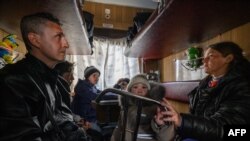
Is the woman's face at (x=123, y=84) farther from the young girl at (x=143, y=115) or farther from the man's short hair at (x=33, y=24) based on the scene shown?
the man's short hair at (x=33, y=24)

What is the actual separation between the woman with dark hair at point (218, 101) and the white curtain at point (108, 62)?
2542mm

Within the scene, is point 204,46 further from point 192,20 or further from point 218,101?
point 218,101

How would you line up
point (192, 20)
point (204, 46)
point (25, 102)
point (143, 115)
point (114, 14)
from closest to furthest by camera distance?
point (25, 102)
point (192, 20)
point (143, 115)
point (204, 46)
point (114, 14)

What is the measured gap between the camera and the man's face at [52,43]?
45.2 inches

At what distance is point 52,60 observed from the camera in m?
1.16

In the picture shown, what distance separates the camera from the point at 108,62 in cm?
414

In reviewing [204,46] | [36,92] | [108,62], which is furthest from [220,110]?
[108,62]

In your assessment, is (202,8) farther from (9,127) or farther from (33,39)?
(9,127)

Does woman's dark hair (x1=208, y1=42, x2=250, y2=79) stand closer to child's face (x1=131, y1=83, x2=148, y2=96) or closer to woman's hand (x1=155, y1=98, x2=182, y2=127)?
woman's hand (x1=155, y1=98, x2=182, y2=127)

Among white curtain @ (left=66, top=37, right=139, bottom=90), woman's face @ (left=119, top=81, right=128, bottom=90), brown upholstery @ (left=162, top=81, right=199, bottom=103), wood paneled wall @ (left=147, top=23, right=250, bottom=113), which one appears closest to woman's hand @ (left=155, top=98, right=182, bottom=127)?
wood paneled wall @ (left=147, top=23, right=250, bottom=113)

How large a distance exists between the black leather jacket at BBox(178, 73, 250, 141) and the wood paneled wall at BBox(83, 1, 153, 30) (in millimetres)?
2626

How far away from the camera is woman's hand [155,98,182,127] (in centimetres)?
96

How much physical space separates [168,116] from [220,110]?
39 centimetres

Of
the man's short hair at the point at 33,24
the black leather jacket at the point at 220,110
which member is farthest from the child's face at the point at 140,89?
the man's short hair at the point at 33,24
